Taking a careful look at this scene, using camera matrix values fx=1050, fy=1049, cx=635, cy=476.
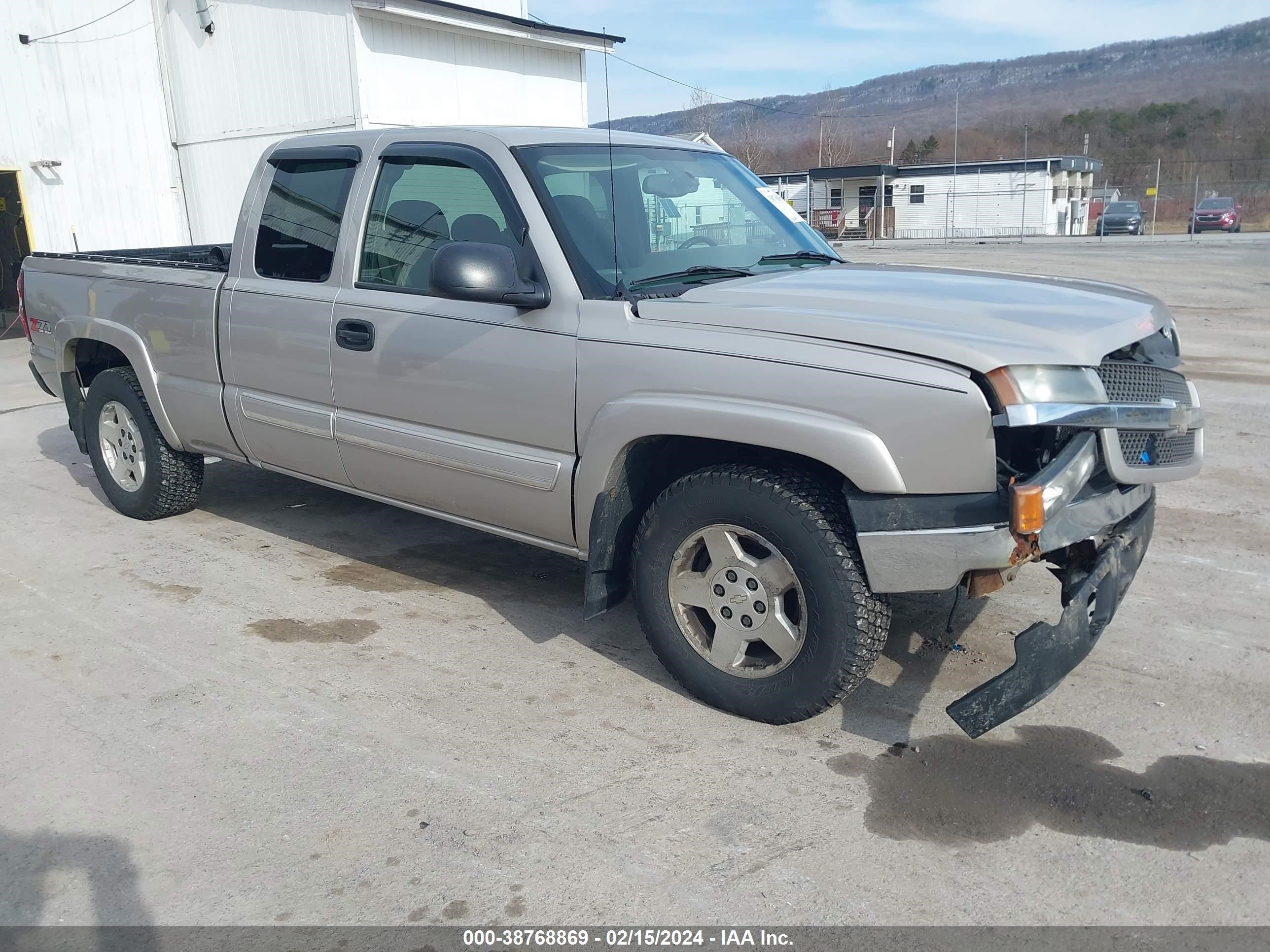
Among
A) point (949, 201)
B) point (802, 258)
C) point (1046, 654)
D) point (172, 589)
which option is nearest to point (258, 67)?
point (172, 589)

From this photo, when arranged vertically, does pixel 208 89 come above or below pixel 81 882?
above

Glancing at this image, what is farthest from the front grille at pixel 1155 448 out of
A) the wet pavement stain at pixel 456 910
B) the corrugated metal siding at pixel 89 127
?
the corrugated metal siding at pixel 89 127

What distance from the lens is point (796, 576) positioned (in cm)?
336

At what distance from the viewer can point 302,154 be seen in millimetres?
4902

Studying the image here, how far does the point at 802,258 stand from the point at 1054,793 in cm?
238

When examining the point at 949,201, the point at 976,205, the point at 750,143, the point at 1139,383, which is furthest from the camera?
the point at 750,143

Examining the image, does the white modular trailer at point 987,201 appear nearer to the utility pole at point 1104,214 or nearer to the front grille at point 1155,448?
the utility pole at point 1104,214

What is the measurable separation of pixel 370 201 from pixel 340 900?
2.91 meters

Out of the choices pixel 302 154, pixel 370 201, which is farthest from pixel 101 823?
pixel 302 154

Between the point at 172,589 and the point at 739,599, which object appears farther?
the point at 172,589

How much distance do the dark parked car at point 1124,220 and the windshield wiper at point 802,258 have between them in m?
41.2

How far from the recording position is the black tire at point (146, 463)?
5797 mm

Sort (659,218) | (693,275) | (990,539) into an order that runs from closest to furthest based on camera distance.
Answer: (990,539) < (693,275) < (659,218)

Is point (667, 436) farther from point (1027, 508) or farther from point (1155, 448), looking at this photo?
point (1155, 448)
